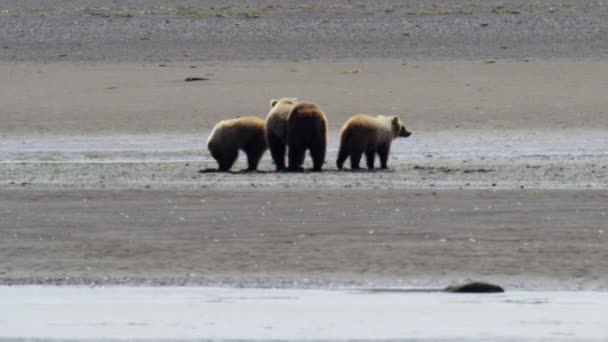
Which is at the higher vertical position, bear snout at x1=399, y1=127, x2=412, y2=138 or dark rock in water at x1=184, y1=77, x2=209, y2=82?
bear snout at x1=399, y1=127, x2=412, y2=138

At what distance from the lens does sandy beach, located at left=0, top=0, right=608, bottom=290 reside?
1215cm

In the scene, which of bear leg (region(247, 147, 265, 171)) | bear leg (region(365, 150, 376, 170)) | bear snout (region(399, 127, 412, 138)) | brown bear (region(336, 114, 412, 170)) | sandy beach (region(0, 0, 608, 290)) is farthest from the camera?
bear snout (region(399, 127, 412, 138))

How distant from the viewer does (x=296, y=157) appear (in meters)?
18.6

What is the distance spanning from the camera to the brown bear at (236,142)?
18.9 m

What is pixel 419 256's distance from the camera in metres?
12.1

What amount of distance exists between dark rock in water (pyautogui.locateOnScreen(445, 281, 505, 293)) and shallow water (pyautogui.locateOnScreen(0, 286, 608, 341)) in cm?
12

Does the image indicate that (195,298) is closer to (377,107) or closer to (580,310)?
(580,310)

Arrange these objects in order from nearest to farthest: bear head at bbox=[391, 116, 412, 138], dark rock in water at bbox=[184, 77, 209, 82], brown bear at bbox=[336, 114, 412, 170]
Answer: brown bear at bbox=[336, 114, 412, 170], bear head at bbox=[391, 116, 412, 138], dark rock in water at bbox=[184, 77, 209, 82]

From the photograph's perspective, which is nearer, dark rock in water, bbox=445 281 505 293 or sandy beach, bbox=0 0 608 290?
dark rock in water, bbox=445 281 505 293

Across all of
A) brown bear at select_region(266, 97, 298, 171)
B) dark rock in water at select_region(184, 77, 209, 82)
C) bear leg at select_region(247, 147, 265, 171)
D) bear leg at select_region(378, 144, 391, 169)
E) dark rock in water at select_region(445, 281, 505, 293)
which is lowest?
dark rock in water at select_region(184, 77, 209, 82)

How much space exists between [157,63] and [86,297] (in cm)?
2060

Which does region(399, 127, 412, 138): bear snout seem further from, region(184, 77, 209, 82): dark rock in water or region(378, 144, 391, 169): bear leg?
region(184, 77, 209, 82): dark rock in water

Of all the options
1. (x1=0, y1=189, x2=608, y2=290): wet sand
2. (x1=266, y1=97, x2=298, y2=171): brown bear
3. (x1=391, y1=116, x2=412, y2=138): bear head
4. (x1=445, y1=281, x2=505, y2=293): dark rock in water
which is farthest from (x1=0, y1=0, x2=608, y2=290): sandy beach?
(x1=266, y1=97, x2=298, y2=171): brown bear

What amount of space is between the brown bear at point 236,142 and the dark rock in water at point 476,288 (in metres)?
8.17
